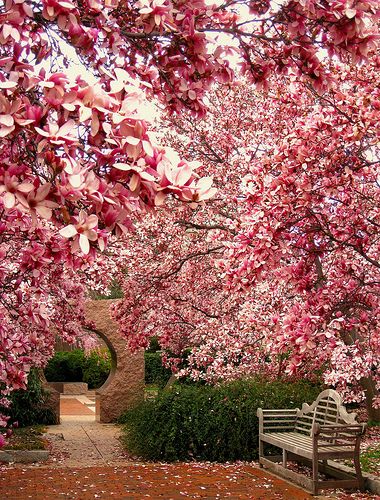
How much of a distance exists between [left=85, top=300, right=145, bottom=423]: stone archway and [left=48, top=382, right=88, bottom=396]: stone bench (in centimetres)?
838

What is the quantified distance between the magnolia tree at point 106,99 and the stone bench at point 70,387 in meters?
19.9

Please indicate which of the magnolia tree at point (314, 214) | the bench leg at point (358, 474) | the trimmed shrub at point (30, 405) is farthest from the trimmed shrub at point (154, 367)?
the magnolia tree at point (314, 214)

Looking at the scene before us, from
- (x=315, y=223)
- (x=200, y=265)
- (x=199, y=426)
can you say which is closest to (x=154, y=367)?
(x=200, y=265)

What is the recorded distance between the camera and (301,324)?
194 inches

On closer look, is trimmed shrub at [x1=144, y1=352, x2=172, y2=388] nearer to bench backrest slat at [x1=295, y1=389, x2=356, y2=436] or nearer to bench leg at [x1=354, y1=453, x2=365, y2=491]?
bench backrest slat at [x1=295, y1=389, x2=356, y2=436]

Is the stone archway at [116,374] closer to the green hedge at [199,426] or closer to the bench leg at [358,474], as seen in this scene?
the green hedge at [199,426]

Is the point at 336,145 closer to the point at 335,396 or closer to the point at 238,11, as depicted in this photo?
the point at 238,11

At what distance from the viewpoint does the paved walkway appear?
7.21 meters

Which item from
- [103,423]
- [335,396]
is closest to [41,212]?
[335,396]

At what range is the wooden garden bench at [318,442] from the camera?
725 centimetres

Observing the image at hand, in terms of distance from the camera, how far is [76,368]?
23.6 meters

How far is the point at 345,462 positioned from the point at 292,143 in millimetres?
5298

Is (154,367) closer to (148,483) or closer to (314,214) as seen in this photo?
(148,483)

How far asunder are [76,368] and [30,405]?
415 inches
